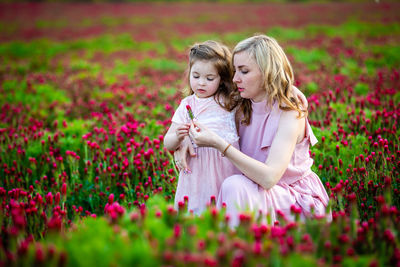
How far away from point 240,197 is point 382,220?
914 millimetres

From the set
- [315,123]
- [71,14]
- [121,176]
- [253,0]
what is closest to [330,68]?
[315,123]

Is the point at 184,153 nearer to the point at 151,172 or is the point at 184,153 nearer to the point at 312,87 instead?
the point at 151,172

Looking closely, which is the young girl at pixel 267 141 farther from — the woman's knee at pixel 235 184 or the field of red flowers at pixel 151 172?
the field of red flowers at pixel 151 172

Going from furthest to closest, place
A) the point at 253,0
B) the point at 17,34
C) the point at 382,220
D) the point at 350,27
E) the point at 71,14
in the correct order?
the point at 253,0, the point at 71,14, the point at 17,34, the point at 350,27, the point at 382,220

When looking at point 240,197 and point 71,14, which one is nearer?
point 240,197

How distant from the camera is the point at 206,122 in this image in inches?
116

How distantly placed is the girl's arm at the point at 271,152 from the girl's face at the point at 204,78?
1.29 ft

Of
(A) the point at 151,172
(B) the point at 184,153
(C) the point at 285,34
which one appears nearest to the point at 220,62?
(B) the point at 184,153

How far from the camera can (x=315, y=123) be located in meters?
4.63

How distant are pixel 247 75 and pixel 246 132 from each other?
505 millimetres

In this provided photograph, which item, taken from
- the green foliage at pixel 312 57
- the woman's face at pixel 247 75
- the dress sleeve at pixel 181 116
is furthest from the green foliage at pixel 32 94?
the green foliage at pixel 312 57

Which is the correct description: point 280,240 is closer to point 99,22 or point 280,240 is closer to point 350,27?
point 350,27

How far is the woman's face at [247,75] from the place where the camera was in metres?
2.75

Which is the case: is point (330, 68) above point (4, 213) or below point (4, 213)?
above
